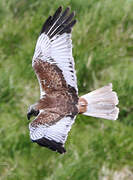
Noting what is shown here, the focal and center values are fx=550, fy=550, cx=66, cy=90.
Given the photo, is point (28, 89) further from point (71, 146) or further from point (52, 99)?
point (52, 99)

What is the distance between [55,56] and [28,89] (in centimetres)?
A: 97

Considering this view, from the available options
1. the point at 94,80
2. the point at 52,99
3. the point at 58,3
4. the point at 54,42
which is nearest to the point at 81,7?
the point at 58,3

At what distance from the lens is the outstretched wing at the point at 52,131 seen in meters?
3.67

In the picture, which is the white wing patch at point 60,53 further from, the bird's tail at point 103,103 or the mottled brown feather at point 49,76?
the bird's tail at point 103,103

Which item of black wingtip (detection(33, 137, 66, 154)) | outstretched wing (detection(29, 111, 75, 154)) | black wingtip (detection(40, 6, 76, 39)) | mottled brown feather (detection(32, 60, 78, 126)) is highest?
black wingtip (detection(40, 6, 76, 39))

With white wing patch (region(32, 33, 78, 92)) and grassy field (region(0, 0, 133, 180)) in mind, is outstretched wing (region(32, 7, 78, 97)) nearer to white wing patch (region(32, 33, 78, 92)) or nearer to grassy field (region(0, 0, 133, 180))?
white wing patch (region(32, 33, 78, 92))

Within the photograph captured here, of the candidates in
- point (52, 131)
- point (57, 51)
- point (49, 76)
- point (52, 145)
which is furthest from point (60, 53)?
point (52, 145)

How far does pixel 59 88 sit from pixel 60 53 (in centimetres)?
28

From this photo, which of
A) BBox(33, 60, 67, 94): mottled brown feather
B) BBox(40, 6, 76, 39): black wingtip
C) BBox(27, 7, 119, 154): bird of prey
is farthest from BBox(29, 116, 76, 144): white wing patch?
BBox(40, 6, 76, 39): black wingtip

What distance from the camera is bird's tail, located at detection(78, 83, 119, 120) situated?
4.28 meters

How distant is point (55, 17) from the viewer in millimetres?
4238

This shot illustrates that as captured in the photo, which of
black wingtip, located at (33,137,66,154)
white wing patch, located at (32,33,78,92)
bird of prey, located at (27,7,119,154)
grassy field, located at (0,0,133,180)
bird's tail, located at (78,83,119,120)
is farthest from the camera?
grassy field, located at (0,0,133,180)

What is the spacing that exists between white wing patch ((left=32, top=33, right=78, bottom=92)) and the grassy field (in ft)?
2.44

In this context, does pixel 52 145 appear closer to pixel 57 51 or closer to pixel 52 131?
pixel 52 131
